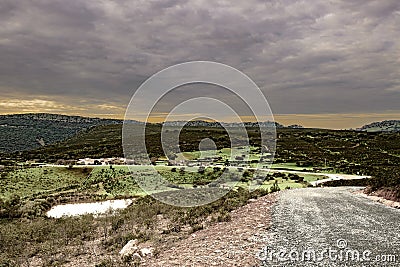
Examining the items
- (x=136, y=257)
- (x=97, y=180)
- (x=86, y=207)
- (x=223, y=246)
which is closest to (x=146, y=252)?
(x=136, y=257)

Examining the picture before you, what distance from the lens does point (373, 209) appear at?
15.8 meters

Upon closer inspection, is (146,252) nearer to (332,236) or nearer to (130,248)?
(130,248)

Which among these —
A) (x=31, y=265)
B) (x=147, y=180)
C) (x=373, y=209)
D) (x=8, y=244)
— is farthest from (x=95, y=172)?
(x=373, y=209)

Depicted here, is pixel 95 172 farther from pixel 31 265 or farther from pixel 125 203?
pixel 31 265

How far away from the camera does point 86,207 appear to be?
98.5 ft

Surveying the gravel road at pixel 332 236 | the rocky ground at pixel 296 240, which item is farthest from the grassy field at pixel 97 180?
the rocky ground at pixel 296 240

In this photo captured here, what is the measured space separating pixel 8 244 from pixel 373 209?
60.2 feet

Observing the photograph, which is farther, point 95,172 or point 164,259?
point 95,172

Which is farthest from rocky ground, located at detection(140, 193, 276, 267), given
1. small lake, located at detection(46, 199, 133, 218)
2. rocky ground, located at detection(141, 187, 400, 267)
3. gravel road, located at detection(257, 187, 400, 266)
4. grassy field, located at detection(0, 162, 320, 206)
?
grassy field, located at detection(0, 162, 320, 206)

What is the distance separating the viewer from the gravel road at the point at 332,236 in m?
8.74

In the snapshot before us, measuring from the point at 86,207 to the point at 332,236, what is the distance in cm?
2423

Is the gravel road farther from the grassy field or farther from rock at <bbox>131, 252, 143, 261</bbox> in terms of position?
the grassy field

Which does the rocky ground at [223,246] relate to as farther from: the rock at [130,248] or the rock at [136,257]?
the rock at [130,248]

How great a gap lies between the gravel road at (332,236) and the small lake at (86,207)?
677 inches
